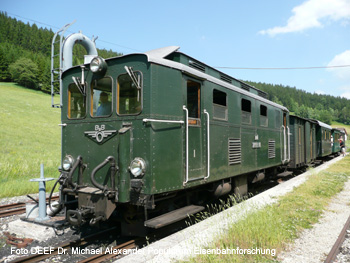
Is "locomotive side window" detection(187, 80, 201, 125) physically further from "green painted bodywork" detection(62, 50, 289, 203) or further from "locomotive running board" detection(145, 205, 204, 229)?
"locomotive running board" detection(145, 205, 204, 229)

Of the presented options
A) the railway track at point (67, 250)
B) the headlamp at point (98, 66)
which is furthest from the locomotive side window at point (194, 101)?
the railway track at point (67, 250)

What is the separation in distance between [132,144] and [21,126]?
28.5 meters

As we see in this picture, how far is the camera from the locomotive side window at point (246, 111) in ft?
24.1

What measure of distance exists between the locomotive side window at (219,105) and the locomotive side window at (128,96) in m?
2.03

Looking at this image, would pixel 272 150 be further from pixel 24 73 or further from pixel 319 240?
pixel 24 73

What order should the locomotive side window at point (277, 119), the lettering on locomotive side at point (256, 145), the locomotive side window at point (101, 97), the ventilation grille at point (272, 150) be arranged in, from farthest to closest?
1. the locomotive side window at point (277, 119)
2. the ventilation grille at point (272, 150)
3. the lettering on locomotive side at point (256, 145)
4. the locomotive side window at point (101, 97)

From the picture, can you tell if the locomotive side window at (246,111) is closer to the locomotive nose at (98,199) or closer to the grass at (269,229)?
the grass at (269,229)

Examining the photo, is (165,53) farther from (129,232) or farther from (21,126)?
(21,126)

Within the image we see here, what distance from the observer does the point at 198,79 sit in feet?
17.7

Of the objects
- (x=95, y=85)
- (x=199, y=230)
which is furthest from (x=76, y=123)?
(x=199, y=230)

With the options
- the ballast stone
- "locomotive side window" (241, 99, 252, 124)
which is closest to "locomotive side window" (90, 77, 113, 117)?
the ballast stone

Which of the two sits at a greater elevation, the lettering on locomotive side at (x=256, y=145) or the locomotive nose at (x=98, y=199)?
the lettering on locomotive side at (x=256, y=145)

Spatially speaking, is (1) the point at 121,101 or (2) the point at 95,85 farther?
(2) the point at 95,85

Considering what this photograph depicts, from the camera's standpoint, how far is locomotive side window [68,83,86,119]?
206 inches
